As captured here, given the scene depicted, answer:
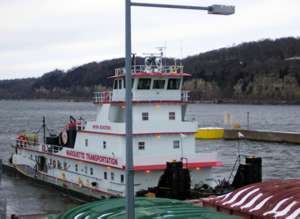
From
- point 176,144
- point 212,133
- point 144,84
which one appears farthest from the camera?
point 212,133

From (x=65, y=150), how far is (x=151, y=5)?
25.2 metres

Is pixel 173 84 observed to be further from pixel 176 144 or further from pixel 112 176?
pixel 112 176

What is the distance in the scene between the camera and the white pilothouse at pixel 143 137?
29.2 m

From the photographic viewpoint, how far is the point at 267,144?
73.9 m

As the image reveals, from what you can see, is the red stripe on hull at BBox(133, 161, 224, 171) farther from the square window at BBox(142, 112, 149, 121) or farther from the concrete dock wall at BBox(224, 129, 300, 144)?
the concrete dock wall at BBox(224, 129, 300, 144)

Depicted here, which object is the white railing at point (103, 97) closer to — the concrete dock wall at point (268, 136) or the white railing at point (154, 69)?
the white railing at point (154, 69)

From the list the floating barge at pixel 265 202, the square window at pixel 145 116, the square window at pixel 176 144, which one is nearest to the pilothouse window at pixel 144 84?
the square window at pixel 145 116

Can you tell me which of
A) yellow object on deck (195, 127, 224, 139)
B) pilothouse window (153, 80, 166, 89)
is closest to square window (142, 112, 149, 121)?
pilothouse window (153, 80, 166, 89)

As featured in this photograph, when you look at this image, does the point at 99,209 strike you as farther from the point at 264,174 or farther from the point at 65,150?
the point at 264,174

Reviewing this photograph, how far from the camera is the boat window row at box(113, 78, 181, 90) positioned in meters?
30.6

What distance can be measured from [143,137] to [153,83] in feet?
10.5

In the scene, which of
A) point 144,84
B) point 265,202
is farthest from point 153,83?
point 265,202

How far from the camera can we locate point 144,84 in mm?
30641

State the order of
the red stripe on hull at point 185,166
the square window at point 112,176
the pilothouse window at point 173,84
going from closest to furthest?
the red stripe on hull at point 185,166 < the square window at point 112,176 < the pilothouse window at point 173,84
